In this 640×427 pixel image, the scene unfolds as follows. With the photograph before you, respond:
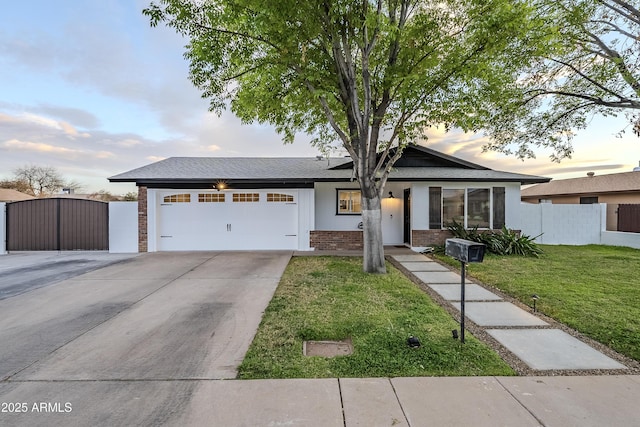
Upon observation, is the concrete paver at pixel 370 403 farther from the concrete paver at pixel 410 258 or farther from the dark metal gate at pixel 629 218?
the dark metal gate at pixel 629 218

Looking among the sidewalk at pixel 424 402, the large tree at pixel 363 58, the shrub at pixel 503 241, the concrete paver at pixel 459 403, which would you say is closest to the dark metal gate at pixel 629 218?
the shrub at pixel 503 241

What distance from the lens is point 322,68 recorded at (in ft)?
24.6

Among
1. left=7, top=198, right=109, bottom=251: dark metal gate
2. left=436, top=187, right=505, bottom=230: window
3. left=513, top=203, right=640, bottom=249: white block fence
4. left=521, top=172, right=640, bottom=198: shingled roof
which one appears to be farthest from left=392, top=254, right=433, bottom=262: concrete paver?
left=521, top=172, right=640, bottom=198: shingled roof

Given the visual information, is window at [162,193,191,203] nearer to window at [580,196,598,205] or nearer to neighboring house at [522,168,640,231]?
neighboring house at [522,168,640,231]

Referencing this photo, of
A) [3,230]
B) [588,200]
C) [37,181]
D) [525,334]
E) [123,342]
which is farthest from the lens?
[37,181]

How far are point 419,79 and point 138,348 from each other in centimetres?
692

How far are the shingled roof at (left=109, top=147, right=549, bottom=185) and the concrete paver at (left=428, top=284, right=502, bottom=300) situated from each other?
4930mm

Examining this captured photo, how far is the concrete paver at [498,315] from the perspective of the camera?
13.8ft

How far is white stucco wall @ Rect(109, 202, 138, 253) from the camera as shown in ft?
34.7

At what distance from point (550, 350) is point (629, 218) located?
12.6 metres

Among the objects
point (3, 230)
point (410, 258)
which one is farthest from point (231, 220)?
point (3, 230)

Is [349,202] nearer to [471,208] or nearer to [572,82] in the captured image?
[471,208]

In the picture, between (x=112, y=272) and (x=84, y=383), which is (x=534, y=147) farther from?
(x=112, y=272)

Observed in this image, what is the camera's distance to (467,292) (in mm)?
5777
